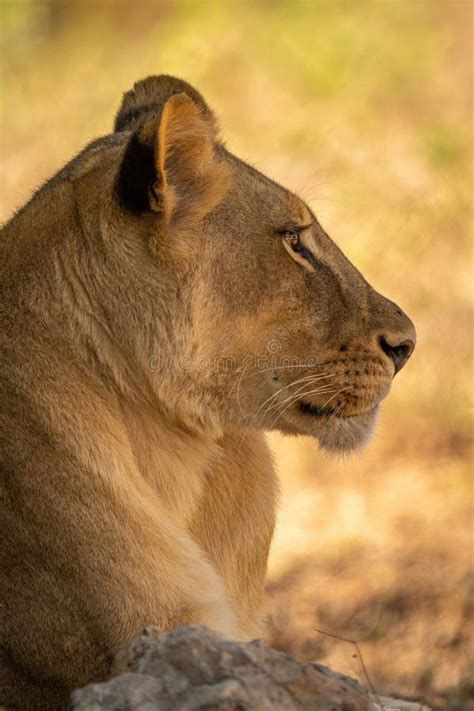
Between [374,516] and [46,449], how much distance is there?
4715mm

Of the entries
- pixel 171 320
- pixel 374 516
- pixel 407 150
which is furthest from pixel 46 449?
pixel 407 150

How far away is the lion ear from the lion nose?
1.96ft

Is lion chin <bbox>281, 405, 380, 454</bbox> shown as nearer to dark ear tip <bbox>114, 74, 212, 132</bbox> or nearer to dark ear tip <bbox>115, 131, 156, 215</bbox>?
dark ear tip <bbox>115, 131, 156, 215</bbox>

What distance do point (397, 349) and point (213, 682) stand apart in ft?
4.50

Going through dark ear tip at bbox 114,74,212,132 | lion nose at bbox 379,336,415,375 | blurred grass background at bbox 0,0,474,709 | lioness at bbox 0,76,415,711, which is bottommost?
lioness at bbox 0,76,415,711

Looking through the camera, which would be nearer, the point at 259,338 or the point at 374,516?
the point at 259,338

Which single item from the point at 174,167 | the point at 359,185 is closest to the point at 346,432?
the point at 174,167

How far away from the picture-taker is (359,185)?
9852mm

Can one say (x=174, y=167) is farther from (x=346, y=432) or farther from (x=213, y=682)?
(x=213, y=682)

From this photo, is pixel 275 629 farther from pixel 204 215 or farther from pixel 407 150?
pixel 407 150

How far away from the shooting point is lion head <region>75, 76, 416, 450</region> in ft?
10.4

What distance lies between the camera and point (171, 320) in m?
3.17

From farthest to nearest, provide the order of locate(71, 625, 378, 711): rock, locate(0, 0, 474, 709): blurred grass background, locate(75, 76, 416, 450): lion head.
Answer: locate(0, 0, 474, 709): blurred grass background, locate(75, 76, 416, 450): lion head, locate(71, 625, 378, 711): rock

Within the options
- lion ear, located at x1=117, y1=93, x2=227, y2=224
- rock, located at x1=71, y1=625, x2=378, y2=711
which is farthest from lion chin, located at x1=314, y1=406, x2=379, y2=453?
rock, located at x1=71, y1=625, x2=378, y2=711
